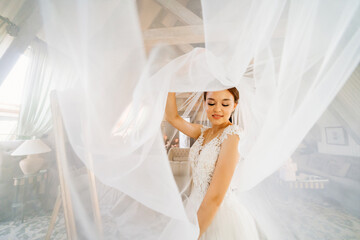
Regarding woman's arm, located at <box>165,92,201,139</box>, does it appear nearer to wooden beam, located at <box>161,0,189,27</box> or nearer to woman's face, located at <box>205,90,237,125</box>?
woman's face, located at <box>205,90,237,125</box>

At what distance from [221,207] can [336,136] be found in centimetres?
58

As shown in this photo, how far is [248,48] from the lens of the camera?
1.64 ft

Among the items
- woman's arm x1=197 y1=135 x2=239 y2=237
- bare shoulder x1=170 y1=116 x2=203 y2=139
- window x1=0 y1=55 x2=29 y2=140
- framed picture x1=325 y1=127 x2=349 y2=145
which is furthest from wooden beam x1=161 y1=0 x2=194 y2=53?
window x1=0 y1=55 x2=29 y2=140

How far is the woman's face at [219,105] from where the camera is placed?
2.58ft

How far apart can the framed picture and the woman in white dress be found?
0.31 m

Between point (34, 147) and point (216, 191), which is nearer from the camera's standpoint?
point (216, 191)

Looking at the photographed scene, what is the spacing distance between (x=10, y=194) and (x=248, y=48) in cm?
132

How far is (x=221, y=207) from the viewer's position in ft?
2.64

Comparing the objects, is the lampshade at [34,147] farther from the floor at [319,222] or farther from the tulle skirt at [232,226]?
the tulle skirt at [232,226]

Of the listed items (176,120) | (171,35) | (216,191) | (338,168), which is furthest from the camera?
(176,120)

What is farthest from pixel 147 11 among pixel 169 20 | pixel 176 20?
pixel 169 20

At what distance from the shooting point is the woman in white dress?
0.63 m

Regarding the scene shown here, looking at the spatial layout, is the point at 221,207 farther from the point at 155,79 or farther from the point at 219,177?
the point at 155,79

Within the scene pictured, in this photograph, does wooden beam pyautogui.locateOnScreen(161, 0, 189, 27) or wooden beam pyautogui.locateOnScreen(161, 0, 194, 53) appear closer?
wooden beam pyautogui.locateOnScreen(161, 0, 194, 53)
